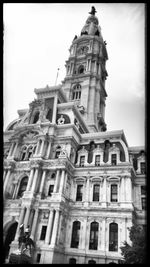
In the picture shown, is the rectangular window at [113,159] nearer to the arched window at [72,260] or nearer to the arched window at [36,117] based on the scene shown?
the arched window at [72,260]

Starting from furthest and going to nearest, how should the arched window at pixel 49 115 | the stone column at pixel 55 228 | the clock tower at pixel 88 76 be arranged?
the clock tower at pixel 88 76
the arched window at pixel 49 115
the stone column at pixel 55 228

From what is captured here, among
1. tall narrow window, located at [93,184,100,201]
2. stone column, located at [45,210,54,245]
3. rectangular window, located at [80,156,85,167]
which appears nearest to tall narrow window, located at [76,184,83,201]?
tall narrow window, located at [93,184,100,201]

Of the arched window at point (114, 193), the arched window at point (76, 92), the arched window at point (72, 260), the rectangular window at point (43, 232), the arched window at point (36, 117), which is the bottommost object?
the arched window at point (72, 260)

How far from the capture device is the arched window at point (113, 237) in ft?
89.4

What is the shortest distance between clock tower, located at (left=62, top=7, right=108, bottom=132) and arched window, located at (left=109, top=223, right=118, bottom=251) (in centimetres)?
2569

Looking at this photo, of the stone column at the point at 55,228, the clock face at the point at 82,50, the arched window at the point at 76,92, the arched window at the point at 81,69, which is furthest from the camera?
the clock face at the point at 82,50

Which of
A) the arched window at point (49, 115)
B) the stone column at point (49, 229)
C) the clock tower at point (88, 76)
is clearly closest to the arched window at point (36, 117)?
the arched window at point (49, 115)

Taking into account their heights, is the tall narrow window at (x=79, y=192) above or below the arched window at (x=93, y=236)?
above

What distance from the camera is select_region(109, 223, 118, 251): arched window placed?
2725 cm

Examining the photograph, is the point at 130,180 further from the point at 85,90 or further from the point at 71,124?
the point at 85,90

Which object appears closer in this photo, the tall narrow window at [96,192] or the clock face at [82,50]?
the tall narrow window at [96,192]

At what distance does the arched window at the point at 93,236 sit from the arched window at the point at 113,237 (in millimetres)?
1892

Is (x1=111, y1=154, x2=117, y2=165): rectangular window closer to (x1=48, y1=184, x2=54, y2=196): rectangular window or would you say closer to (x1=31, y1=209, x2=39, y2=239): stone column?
(x1=48, y1=184, x2=54, y2=196): rectangular window

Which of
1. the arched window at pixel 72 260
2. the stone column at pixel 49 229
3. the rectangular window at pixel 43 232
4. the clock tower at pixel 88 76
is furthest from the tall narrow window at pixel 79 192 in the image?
the clock tower at pixel 88 76
